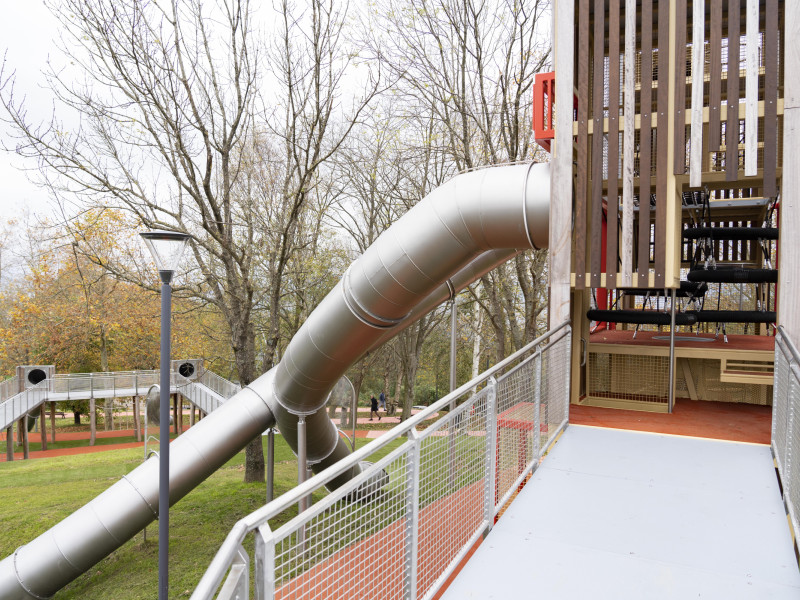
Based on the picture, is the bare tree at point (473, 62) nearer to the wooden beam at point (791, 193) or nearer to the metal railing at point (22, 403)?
the wooden beam at point (791, 193)

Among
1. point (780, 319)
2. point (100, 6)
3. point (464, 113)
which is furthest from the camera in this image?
point (464, 113)

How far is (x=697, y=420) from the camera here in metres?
5.82

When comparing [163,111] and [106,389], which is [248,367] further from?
[106,389]

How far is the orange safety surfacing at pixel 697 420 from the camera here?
5234mm

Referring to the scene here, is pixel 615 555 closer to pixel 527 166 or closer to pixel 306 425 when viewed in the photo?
pixel 527 166

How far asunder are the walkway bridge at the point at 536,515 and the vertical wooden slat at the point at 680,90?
2.02 meters

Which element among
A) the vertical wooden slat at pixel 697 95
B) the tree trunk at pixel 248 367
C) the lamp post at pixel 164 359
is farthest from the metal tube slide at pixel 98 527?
the vertical wooden slat at pixel 697 95

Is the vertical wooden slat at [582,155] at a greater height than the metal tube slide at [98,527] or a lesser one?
greater

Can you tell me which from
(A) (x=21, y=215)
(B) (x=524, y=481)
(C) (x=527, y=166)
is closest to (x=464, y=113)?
(C) (x=527, y=166)

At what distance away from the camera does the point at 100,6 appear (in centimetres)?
1024

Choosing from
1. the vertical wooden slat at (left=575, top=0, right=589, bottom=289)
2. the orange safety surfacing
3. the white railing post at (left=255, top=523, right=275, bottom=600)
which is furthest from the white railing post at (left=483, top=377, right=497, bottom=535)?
the vertical wooden slat at (left=575, top=0, right=589, bottom=289)

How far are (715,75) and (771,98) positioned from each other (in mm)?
568

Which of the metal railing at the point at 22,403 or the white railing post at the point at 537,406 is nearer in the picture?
the white railing post at the point at 537,406

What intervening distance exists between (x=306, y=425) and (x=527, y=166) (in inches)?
215
